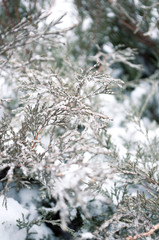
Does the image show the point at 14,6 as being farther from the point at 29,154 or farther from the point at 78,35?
the point at 29,154

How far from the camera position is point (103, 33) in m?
2.31

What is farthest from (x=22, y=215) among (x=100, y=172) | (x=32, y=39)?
(x=32, y=39)

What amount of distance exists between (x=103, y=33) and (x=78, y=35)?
0.26m

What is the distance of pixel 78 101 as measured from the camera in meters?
0.94

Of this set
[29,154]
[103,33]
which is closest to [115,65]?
[103,33]

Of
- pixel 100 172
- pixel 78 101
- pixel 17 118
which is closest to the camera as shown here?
pixel 100 172

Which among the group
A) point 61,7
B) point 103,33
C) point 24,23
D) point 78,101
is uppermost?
point 61,7

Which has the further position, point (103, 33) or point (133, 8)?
point (103, 33)

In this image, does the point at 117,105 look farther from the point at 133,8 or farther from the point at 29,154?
the point at 29,154

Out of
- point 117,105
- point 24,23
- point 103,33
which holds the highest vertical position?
point 24,23

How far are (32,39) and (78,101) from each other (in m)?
0.30

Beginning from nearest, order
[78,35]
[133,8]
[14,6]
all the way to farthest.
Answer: [14,6]
[133,8]
[78,35]

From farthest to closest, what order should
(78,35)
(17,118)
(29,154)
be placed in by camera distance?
(78,35), (17,118), (29,154)

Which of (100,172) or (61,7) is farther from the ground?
(61,7)
